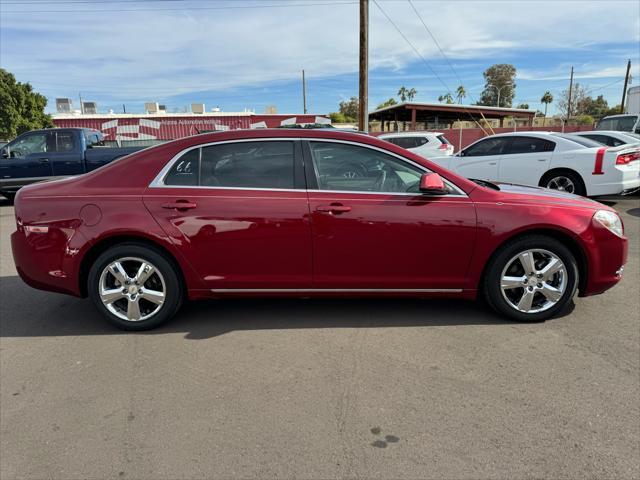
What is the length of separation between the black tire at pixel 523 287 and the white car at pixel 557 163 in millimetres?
5980

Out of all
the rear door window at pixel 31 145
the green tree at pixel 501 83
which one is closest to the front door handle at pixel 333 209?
the rear door window at pixel 31 145

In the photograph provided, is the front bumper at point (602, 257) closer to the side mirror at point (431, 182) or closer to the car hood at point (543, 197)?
the car hood at point (543, 197)

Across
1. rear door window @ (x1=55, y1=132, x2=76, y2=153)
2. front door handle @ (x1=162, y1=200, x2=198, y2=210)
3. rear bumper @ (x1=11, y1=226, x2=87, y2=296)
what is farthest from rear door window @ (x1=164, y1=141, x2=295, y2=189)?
rear door window @ (x1=55, y1=132, x2=76, y2=153)

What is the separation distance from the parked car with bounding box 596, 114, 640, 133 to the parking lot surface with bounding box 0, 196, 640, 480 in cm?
1648

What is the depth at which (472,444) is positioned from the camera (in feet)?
8.08

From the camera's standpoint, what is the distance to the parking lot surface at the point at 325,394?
7.79 ft

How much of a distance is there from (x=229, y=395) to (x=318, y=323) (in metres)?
1.25

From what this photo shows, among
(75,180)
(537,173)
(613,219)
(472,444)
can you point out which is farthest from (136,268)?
(537,173)

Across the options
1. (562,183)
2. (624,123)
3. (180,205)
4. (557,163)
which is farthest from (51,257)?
(624,123)

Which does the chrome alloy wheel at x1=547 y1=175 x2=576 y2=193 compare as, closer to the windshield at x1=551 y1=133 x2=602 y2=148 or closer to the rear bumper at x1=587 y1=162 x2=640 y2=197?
the rear bumper at x1=587 y1=162 x2=640 y2=197

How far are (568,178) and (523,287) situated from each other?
6.33 metres

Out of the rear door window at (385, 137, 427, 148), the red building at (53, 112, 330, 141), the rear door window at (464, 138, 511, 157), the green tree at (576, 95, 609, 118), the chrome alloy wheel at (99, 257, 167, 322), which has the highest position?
the green tree at (576, 95, 609, 118)

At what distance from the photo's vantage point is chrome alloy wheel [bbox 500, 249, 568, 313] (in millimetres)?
3816

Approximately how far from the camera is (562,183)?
30.1ft
